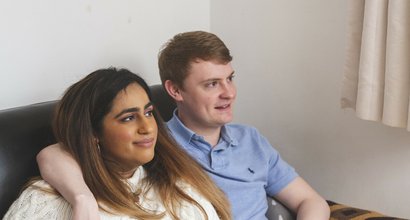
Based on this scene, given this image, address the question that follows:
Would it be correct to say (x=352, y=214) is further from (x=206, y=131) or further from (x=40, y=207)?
(x=40, y=207)

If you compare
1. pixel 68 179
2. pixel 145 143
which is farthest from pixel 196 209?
pixel 68 179

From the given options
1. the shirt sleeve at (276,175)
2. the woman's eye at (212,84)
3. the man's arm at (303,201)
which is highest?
the woman's eye at (212,84)

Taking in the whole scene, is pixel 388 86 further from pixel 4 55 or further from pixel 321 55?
pixel 4 55

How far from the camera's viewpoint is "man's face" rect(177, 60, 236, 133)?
60.4 inches

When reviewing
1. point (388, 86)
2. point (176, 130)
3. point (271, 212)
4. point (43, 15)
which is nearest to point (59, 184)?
point (176, 130)

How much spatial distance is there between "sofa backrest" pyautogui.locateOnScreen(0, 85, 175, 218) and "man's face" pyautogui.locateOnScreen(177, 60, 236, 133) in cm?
44

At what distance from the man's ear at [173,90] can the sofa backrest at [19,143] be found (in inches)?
16.1

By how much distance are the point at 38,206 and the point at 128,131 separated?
0.87ft

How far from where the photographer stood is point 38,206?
3.76 ft

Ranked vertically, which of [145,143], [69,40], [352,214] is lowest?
[352,214]

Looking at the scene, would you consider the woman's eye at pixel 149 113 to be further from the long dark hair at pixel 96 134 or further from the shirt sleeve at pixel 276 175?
the shirt sleeve at pixel 276 175

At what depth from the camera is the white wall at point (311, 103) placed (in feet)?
6.30

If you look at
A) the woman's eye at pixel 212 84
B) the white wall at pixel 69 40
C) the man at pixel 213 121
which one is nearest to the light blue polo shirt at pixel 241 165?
the man at pixel 213 121

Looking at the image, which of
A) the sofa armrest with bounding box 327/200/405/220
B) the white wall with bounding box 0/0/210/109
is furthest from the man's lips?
the sofa armrest with bounding box 327/200/405/220
